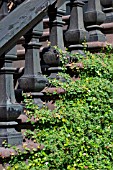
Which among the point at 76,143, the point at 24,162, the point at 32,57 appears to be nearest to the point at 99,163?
the point at 76,143

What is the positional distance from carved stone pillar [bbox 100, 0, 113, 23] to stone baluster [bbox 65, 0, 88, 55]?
0.47 meters

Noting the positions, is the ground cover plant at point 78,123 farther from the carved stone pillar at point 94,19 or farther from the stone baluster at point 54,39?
the carved stone pillar at point 94,19

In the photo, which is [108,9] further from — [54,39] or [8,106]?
[8,106]

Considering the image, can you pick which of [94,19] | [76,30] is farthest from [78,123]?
[94,19]

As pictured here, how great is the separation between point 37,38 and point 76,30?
0.56 meters

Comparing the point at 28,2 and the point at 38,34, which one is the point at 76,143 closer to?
the point at 38,34

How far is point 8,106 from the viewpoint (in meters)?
4.00

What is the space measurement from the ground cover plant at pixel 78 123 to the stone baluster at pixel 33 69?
12 centimetres

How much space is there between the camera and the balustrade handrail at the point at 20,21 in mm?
4004

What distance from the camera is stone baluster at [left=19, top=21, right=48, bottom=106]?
431cm

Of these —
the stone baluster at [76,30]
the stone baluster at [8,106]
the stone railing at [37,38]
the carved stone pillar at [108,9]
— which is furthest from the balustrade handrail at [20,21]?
the carved stone pillar at [108,9]

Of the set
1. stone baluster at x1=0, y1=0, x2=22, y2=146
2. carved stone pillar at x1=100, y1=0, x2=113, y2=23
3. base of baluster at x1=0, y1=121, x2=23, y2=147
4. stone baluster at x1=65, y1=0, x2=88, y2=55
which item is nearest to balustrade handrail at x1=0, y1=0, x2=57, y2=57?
stone baluster at x1=0, y1=0, x2=22, y2=146

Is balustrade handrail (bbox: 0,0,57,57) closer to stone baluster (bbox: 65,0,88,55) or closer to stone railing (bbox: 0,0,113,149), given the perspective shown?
stone railing (bbox: 0,0,113,149)

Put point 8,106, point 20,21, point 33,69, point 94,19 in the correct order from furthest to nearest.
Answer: point 94,19 < point 33,69 < point 20,21 < point 8,106
